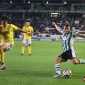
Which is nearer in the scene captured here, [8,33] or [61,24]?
[8,33]

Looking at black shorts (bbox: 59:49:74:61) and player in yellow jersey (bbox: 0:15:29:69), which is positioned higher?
player in yellow jersey (bbox: 0:15:29:69)

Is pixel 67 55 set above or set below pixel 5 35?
below

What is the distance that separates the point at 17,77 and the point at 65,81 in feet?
6.29

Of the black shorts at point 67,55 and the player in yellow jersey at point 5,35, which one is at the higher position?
the player in yellow jersey at point 5,35

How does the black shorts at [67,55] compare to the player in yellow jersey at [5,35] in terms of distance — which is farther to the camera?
the player in yellow jersey at [5,35]

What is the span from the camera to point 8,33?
469 inches

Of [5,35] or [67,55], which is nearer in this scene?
[67,55]

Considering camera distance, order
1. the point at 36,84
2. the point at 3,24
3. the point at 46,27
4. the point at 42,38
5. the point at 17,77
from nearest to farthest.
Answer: the point at 36,84, the point at 17,77, the point at 3,24, the point at 42,38, the point at 46,27

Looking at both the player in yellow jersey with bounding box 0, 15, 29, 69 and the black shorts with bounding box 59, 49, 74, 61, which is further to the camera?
A: the player in yellow jersey with bounding box 0, 15, 29, 69

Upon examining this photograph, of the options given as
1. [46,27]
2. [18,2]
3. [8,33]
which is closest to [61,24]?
[46,27]

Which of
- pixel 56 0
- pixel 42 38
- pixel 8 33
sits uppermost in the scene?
pixel 56 0

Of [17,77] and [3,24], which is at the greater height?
[3,24]

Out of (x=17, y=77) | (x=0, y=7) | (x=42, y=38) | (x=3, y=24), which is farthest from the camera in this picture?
(x=0, y=7)

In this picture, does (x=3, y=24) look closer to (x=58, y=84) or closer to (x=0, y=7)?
(x=58, y=84)
